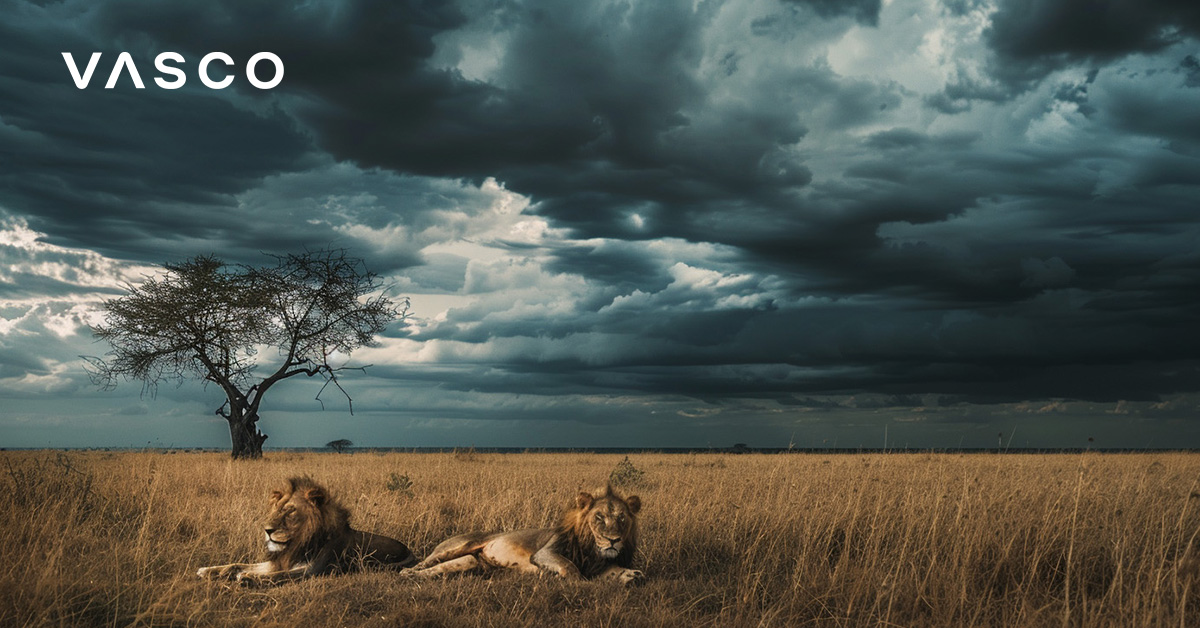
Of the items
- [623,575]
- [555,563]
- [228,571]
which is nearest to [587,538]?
[555,563]

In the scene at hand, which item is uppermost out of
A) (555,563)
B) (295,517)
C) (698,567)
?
(295,517)

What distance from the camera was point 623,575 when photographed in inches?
281

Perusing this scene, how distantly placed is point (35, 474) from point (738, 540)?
36.4 ft

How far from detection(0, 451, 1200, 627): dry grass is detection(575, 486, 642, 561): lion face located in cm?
34

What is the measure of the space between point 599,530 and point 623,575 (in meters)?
0.45

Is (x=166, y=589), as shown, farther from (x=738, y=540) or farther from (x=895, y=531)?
(x=895, y=531)

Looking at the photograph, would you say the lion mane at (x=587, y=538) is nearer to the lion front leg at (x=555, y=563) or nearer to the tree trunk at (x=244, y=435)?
the lion front leg at (x=555, y=563)

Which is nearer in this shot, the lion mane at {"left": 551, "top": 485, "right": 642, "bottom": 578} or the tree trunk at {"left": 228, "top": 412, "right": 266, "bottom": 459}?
the lion mane at {"left": 551, "top": 485, "right": 642, "bottom": 578}

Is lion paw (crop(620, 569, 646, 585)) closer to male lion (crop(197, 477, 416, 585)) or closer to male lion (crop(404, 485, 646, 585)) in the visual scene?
male lion (crop(404, 485, 646, 585))

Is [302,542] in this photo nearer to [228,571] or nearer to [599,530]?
[228,571]

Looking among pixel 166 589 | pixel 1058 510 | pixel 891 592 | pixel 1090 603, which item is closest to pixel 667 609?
pixel 891 592

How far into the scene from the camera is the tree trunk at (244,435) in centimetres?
2972

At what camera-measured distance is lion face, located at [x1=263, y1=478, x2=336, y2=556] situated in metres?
7.75

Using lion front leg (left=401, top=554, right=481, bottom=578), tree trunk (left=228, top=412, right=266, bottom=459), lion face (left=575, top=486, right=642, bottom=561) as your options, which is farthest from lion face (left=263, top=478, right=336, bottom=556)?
tree trunk (left=228, top=412, right=266, bottom=459)
